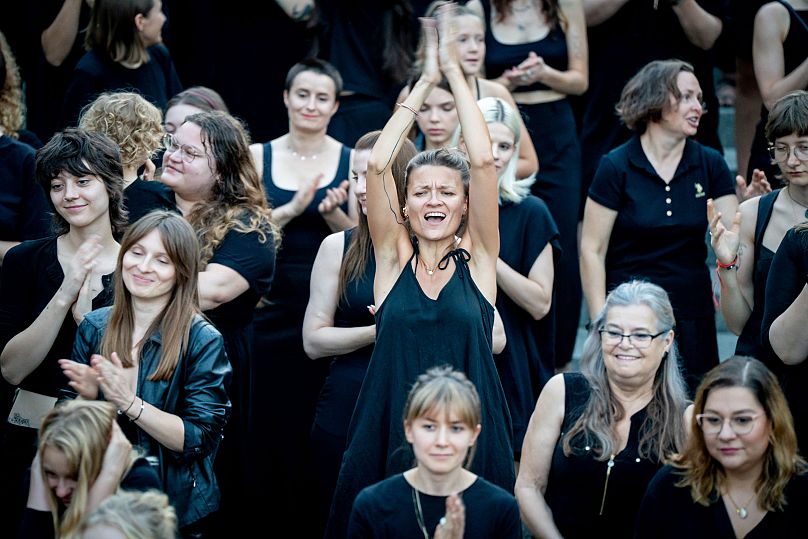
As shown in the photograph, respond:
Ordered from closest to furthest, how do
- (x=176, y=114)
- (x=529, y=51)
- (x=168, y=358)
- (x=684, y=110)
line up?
(x=168, y=358) < (x=684, y=110) < (x=176, y=114) < (x=529, y=51)

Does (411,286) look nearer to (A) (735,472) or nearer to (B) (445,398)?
(B) (445,398)

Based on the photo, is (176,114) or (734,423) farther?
(176,114)

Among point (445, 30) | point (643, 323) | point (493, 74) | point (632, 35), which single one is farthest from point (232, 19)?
point (643, 323)

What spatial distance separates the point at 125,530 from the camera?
11.5 feet

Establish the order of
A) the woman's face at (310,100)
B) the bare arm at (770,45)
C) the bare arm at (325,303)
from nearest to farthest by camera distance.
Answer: the bare arm at (325,303) → the woman's face at (310,100) → the bare arm at (770,45)

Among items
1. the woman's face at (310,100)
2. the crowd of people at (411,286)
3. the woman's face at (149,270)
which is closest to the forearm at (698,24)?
the crowd of people at (411,286)

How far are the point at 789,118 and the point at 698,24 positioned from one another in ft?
6.80

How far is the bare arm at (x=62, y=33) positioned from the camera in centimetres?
688

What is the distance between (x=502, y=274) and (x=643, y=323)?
0.93 meters

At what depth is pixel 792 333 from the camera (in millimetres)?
Result: 4508

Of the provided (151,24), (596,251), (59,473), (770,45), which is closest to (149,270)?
(59,473)

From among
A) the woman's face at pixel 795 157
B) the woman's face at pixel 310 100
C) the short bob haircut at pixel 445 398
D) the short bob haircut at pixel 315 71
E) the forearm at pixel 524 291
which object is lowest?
the short bob haircut at pixel 445 398

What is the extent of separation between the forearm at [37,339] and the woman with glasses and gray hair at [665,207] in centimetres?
246

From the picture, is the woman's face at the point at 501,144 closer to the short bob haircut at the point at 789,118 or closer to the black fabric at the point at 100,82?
the short bob haircut at the point at 789,118
